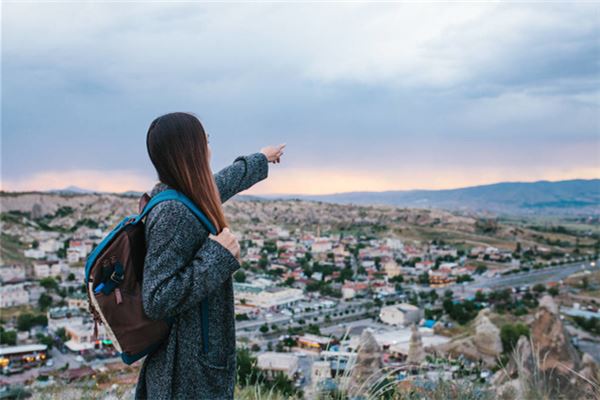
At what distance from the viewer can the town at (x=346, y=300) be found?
11.9ft

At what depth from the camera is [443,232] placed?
2224 inches

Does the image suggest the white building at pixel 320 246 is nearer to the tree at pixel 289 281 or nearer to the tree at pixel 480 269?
the tree at pixel 289 281

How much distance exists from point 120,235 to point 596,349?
16.8 meters

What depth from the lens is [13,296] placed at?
1045 inches

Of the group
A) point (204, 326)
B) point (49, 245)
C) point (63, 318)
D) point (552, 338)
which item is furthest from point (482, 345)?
point (49, 245)

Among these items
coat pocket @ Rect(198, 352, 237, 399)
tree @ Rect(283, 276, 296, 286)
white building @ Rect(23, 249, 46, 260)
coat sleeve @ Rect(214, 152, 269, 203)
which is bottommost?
tree @ Rect(283, 276, 296, 286)

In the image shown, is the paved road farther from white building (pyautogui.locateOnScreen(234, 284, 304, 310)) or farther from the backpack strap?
the backpack strap

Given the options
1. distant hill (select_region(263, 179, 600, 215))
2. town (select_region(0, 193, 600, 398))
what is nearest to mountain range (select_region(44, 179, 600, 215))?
distant hill (select_region(263, 179, 600, 215))

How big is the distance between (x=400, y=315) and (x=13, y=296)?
18.7m

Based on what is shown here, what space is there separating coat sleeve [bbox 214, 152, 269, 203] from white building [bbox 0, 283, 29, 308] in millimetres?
28612

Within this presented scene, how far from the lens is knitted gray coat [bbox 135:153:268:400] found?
972 millimetres

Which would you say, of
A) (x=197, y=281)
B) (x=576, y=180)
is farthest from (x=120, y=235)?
(x=576, y=180)

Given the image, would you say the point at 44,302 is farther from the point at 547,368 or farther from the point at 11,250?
the point at 547,368

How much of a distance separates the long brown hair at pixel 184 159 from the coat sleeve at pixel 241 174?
0.55 ft
